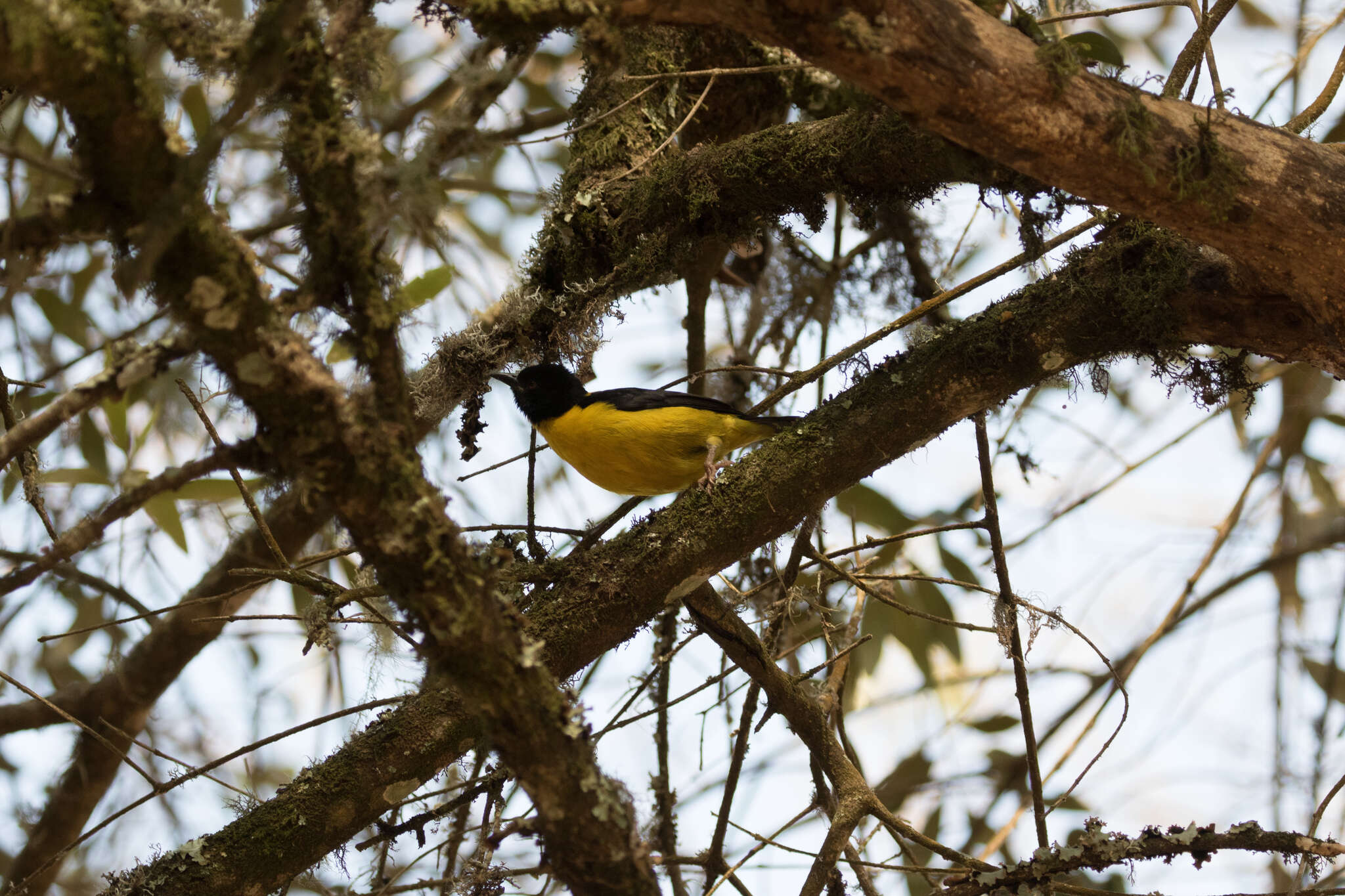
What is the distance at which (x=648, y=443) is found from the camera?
360 centimetres

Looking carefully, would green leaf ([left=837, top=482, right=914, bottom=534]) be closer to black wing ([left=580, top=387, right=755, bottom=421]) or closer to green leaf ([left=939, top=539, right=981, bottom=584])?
green leaf ([left=939, top=539, right=981, bottom=584])

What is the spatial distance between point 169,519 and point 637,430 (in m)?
1.76

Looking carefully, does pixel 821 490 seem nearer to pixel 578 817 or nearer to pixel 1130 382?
pixel 578 817

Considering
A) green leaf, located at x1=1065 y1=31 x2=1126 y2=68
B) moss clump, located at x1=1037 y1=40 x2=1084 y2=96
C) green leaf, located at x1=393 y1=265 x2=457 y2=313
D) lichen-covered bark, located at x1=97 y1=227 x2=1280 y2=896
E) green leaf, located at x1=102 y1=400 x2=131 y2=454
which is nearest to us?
moss clump, located at x1=1037 y1=40 x2=1084 y2=96

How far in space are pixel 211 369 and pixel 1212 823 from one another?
2.20 meters

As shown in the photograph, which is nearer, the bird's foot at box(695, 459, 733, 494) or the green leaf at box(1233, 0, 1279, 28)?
the bird's foot at box(695, 459, 733, 494)

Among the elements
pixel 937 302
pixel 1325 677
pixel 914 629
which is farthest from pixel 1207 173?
pixel 1325 677

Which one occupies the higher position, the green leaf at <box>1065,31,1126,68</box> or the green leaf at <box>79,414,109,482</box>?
the green leaf at <box>79,414,109,482</box>

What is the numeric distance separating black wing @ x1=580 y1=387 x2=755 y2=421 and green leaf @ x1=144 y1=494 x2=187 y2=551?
5.07 feet

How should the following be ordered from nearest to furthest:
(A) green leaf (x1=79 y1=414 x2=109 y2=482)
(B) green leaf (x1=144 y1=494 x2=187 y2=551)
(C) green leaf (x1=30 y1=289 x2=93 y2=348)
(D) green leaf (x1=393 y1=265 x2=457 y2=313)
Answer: (D) green leaf (x1=393 y1=265 x2=457 y2=313)
(B) green leaf (x1=144 y1=494 x2=187 y2=551)
(A) green leaf (x1=79 y1=414 x2=109 y2=482)
(C) green leaf (x1=30 y1=289 x2=93 y2=348)

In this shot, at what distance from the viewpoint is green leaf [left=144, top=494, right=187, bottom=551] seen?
376 centimetres

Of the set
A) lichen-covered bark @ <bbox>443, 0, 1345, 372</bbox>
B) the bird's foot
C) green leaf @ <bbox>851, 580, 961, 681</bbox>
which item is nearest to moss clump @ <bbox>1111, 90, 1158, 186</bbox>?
lichen-covered bark @ <bbox>443, 0, 1345, 372</bbox>

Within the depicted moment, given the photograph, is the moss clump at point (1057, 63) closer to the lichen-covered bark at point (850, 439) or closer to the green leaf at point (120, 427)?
the lichen-covered bark at point (850, 439)

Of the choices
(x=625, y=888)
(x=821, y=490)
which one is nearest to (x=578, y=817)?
(x=625, y=888)
